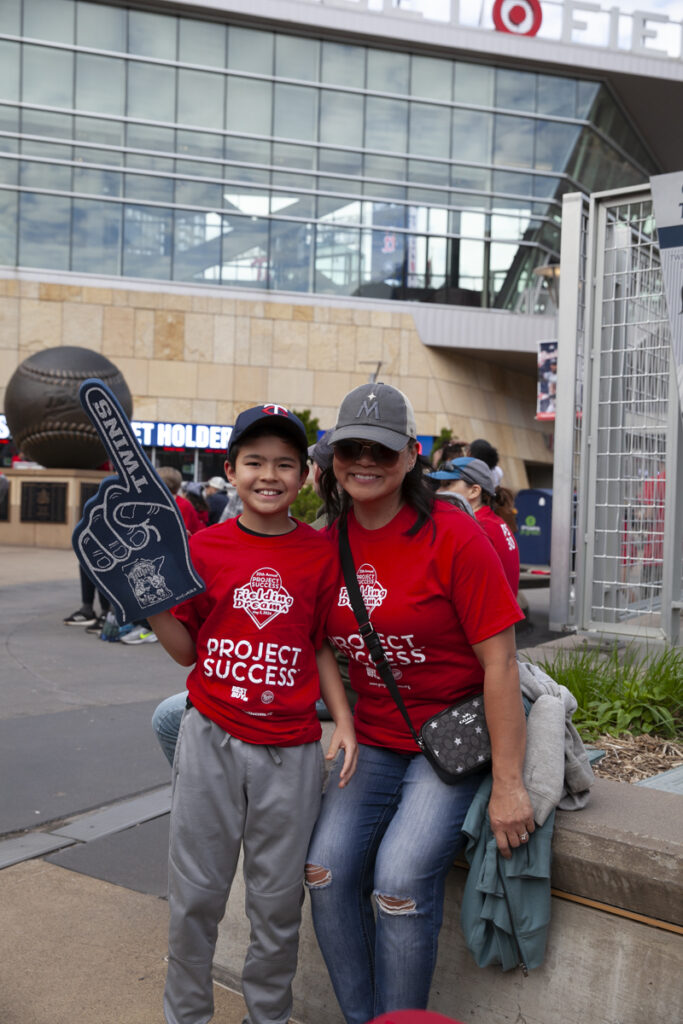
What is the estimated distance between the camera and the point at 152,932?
3.58 metres

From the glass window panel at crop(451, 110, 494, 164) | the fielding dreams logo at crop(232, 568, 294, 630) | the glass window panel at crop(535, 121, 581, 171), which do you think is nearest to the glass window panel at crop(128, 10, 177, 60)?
the glass window panel at crop(451, 110, 494, 164)

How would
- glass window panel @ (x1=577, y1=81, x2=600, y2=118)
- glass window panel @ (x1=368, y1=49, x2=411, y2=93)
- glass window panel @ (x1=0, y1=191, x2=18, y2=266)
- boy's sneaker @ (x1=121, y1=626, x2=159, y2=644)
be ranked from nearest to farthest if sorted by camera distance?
boy's sneaker @ (x1=121, y1=626, x2=159, y2=644) → glass window panel @ (x1=0, y1=191, x2=18, y2=266) → glass window panel @ (x1=368, y1=49, x2=411, y2=93) → glass window panel @ (x1=577, y1=81, x2=600, y2=118)

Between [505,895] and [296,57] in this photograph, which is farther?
[296,57]

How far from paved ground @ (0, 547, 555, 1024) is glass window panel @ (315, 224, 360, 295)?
26.5 meters

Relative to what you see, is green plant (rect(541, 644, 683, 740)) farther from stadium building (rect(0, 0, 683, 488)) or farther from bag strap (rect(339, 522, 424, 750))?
stadium building (rect(0, 0, 683, 488))

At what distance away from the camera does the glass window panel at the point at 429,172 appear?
34125 millimetres

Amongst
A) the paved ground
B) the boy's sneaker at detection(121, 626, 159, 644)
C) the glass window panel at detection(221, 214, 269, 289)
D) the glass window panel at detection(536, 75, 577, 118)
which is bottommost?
the paved ground

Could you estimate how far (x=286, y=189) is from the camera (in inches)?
1308

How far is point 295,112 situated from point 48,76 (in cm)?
795

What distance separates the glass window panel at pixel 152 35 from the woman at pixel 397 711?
33559 mm

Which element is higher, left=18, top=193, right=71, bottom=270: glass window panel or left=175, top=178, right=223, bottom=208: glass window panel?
left=175, top=178, right=223, bottom=208: glass window panel

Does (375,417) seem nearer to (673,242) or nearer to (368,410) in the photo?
(368,410)

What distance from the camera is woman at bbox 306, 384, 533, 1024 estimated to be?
2.49 m

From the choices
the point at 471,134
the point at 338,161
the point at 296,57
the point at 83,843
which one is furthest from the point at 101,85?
the point at 83,843
